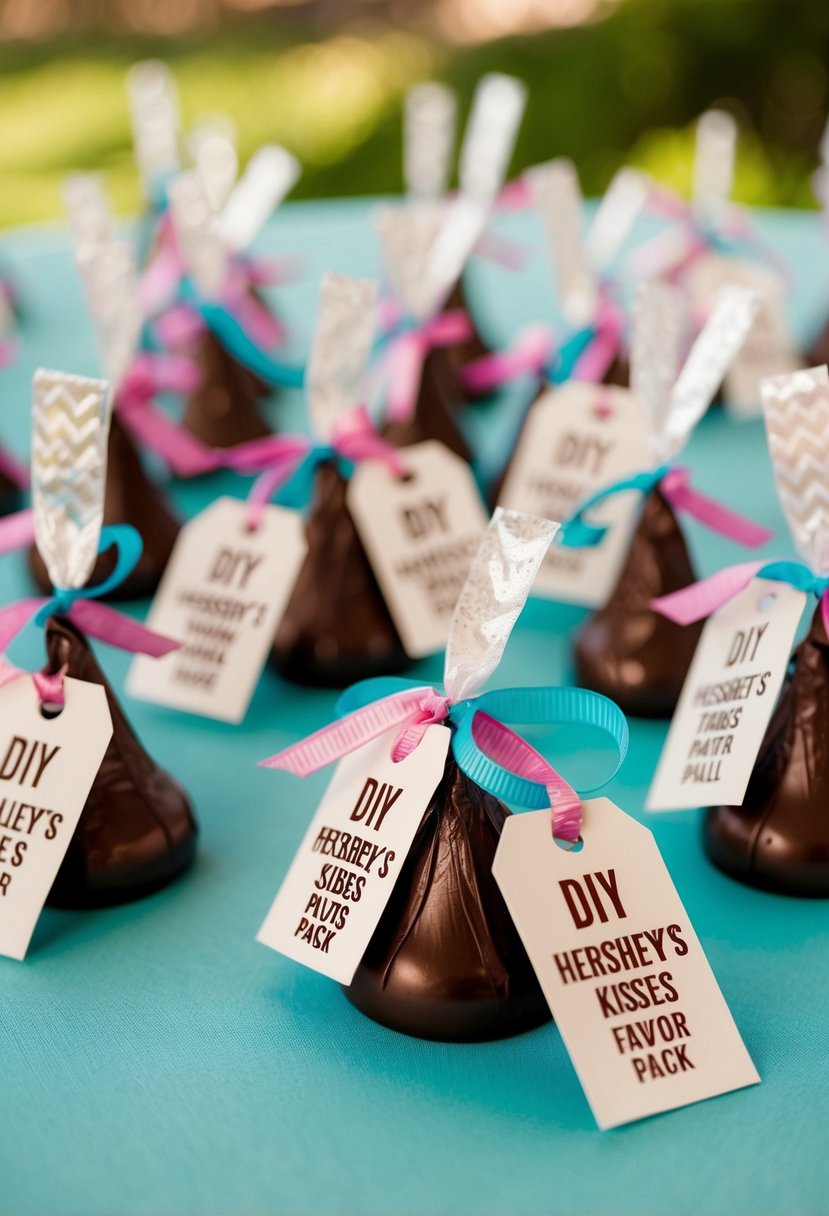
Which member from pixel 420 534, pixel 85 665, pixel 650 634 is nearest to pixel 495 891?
pixel 85 665

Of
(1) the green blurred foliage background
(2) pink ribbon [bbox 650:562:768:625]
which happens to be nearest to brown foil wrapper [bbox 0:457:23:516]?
(2) pink ribbon [bbox 650:562:768:625]

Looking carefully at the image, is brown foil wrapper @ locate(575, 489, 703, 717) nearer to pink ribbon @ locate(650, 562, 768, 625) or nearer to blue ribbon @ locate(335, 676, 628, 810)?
pink ribbon @ locate(650, 562, 768, 625)

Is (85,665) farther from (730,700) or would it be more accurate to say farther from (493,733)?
(730,700)

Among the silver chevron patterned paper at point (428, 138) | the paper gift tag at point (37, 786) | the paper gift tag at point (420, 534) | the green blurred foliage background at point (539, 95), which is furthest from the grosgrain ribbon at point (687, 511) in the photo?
the green blurred foliage background at point (539, 95)

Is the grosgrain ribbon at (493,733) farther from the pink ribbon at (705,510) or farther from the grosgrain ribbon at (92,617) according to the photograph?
the pink ribbon at (705,510)

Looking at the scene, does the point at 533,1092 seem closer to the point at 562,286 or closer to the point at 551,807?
the point at 551,807

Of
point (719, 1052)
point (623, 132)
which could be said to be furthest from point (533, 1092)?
point (623, 132)
